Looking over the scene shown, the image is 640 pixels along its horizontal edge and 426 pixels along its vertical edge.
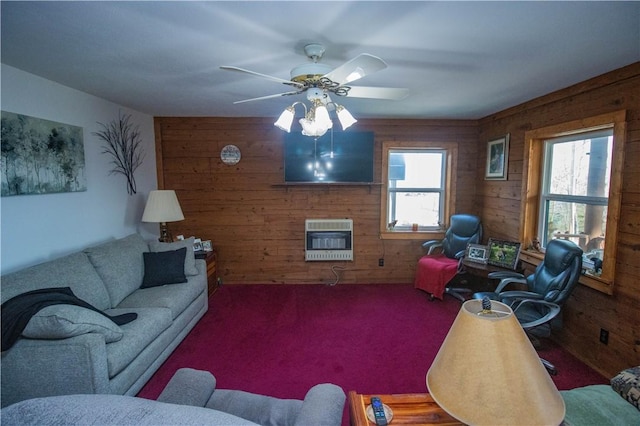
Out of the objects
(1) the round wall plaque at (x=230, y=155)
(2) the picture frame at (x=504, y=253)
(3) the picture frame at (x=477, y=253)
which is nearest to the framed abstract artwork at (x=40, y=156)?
(1) the round wall plaque at (x=230, y=155)

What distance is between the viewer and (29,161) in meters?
2.56

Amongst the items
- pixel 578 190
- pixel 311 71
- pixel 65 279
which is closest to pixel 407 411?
pixel 311 71

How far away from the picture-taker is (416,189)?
4773mm

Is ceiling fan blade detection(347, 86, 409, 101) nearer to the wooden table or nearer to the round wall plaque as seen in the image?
the wooden table

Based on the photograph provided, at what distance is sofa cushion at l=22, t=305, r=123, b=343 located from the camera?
5.99 ft

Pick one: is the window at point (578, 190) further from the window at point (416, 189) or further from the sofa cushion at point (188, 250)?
the sofa cushion at point (188, 250)

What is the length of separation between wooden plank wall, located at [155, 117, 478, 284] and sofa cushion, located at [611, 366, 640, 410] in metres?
3.10

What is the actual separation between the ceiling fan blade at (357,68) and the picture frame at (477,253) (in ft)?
10.0

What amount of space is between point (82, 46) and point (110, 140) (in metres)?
1.79

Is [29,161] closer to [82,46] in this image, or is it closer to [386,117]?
[82,46]

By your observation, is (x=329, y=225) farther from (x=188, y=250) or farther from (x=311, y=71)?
(x=311, y=71)

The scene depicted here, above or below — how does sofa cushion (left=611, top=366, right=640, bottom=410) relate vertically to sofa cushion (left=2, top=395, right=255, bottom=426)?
below

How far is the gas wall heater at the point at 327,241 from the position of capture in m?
4.60

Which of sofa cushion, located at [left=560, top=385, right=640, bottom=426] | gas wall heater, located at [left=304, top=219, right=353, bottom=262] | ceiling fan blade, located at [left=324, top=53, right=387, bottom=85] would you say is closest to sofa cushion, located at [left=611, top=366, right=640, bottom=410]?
sofa cushion, located at [left=560, top=385, right=640, bottom=426]
